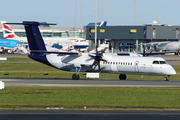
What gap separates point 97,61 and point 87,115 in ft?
70.4

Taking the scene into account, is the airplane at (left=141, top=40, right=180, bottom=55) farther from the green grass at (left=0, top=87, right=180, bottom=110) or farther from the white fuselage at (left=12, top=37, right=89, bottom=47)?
the green grass at (left=0, top=87, right=180, bottom=110)

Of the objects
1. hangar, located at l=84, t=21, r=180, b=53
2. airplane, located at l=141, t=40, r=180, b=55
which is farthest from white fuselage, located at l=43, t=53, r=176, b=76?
hangar, located at l=84, t=21, r=180, b=53

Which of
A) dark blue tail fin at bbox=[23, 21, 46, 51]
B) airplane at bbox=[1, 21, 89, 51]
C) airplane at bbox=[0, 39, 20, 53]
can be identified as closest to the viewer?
dark blue tail fin at bbox=[23, 21, 46, 51]

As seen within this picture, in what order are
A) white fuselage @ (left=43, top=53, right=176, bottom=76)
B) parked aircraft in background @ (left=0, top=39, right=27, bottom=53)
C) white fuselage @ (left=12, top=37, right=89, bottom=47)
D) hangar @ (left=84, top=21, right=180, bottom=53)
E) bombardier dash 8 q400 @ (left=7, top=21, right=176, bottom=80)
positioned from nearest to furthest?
white fuselage @ (left=43, top=53, right=176, bottom=76), bombardier dash 8 q400 @ (left=7, top=21, right=176, bottom=80), hangar @ (left=84, top=21, right=180, bottom=53), parked aircraft in background @ (left=0, top=39, right=27, bottom=53), white fuselage @ (left=12, top=37, right=89, bottom=47)

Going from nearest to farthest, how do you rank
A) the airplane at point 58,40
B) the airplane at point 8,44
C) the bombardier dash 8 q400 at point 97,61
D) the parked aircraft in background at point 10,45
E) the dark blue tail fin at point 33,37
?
the bombardier dash 8 q400 at point 97,61, the dark blue tail fin at point 33,37, the parked aircraft in background at point 10,45, the airplane at point 8,44, the airplane at point 58,40

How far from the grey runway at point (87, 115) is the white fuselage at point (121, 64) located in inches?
684

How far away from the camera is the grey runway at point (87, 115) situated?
592 inches

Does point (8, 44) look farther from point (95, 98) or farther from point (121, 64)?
point (95, 98)

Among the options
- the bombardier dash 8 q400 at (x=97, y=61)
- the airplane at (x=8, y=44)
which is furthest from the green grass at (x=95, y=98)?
the airplane at (x=8, y=44)

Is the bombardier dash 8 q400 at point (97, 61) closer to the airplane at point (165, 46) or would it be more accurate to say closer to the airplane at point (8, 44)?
the airplane at point (165, 46)

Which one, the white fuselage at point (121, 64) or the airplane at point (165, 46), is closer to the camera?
the white fuselage at point (121, 64)

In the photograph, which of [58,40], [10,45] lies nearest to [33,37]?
[10,45]

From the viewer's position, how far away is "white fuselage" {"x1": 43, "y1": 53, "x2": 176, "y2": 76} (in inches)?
1336

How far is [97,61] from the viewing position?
37.1 meters
